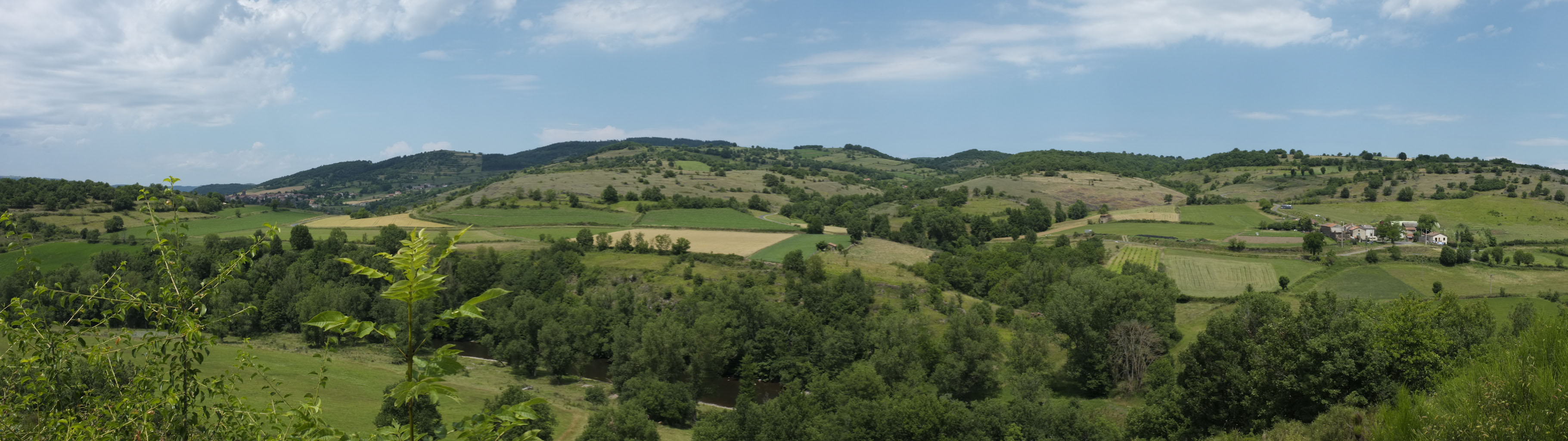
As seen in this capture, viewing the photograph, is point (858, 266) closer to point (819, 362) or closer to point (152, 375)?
→ point (819, 362)

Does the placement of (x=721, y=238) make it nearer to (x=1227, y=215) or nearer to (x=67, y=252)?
(x=67, y=252)

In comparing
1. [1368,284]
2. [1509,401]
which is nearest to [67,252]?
[1509,401]

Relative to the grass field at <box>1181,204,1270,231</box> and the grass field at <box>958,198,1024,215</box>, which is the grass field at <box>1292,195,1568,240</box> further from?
the grass field at <box>958,198,1024,215</box>

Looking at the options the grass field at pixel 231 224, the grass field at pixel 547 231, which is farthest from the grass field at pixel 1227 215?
the grass field at pixel 231 224

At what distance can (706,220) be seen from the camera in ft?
347

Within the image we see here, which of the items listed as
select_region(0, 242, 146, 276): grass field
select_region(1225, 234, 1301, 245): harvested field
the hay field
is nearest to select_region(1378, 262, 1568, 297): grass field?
select_region(1225, 234, 1301, 245): harvested field

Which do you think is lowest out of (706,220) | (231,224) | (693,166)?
(706,220)

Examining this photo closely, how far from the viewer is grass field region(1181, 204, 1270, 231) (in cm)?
9781

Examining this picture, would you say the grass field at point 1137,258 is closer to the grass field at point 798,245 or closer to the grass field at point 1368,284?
the grass field at point 1368,284

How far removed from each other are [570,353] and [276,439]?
52.6 metres

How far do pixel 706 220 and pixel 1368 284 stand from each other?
72.0m

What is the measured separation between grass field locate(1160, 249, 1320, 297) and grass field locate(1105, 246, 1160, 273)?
3.47ft

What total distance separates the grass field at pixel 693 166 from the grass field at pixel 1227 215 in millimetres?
101517

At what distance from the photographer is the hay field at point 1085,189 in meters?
131
